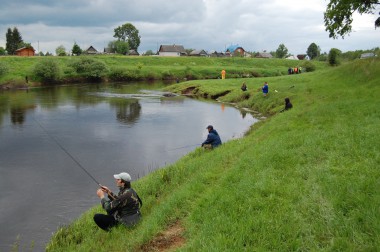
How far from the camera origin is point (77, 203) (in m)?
14.4

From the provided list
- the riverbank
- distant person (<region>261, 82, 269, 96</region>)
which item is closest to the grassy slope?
distant person (<region>261, 82, 269, 96</region>)

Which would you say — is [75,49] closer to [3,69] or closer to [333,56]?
[3,69]

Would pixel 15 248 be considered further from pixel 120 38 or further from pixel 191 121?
pixel 120 38

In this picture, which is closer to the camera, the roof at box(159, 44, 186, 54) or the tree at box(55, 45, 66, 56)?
the tree at box(55, 45, 66, 56)

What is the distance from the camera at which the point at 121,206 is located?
9828 mm

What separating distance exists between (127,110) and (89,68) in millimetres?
50363

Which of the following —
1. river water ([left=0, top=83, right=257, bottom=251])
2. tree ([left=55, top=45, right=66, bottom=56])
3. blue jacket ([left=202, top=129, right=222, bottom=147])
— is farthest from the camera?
tree ([left=55, top=45, right=66, bottom=56])

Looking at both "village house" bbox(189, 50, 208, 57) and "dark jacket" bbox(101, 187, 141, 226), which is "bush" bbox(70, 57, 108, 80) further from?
"village house" bbox(189, 50, 208, 57)

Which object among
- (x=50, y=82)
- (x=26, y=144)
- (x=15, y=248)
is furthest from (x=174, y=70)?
(x=15, y=248)

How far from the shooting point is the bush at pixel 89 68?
85938mm

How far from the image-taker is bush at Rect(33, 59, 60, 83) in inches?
3009

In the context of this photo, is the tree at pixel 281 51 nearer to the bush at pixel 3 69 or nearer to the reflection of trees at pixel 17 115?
the bush at pixel 3 69

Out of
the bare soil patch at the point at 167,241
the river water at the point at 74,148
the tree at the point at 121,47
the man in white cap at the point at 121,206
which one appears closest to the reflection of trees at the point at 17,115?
the river water at the point at 74,148

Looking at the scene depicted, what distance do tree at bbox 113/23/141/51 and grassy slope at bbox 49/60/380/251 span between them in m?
181
